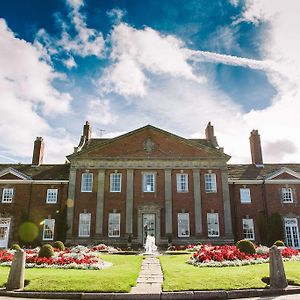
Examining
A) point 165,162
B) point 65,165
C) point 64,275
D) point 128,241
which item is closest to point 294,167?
point 165,162

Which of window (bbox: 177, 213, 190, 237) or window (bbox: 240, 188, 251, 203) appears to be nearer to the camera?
window (bbox: 177, 213, 190, 237)

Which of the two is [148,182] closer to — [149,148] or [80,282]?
[149,148]

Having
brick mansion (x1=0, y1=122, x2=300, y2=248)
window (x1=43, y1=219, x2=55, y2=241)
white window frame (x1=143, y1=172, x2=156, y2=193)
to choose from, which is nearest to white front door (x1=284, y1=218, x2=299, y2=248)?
brick mansion (x1=0, y1=122, x2=300, y2=248)

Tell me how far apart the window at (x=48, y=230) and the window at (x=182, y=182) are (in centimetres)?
1276

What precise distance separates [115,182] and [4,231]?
38.6ft

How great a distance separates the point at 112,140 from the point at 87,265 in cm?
1810

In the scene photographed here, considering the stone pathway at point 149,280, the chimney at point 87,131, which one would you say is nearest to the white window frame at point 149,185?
the chimney at point 87,131

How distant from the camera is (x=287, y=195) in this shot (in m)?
31.9

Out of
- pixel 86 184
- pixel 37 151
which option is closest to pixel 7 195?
pixel 37 151

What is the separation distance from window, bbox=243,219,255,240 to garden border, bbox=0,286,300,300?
21.4m

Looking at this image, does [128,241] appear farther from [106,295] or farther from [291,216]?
[106,295]

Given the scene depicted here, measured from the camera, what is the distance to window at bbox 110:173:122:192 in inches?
1217

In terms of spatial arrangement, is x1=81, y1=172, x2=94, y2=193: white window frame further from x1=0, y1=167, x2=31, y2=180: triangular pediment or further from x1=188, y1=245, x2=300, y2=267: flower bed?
x1=188, y1=245, x2=300, y2=267: flower bed

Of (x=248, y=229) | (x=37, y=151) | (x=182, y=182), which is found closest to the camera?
(x=248, y=229)
